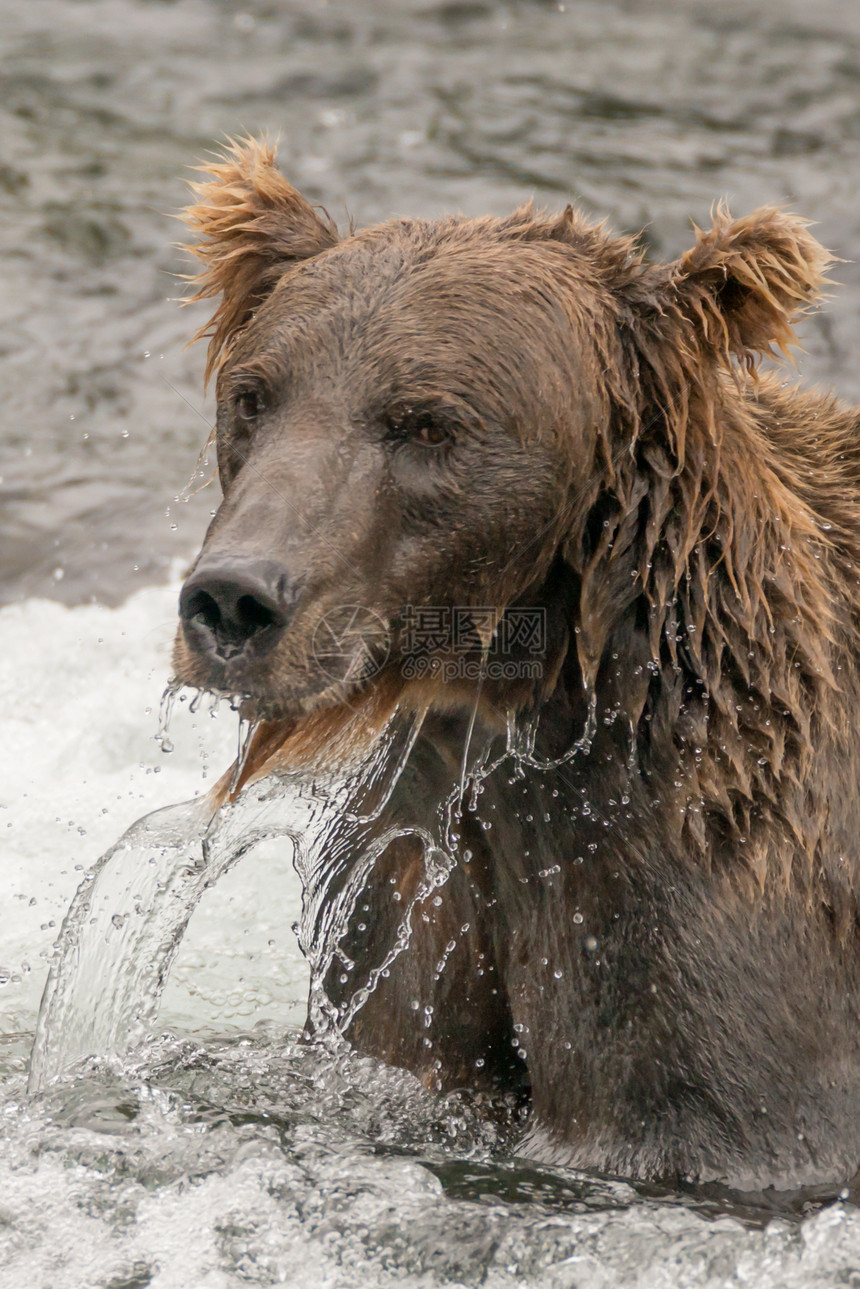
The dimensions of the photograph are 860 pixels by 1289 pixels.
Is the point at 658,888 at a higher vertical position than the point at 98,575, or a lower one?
lower

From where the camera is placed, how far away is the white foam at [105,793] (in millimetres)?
5648

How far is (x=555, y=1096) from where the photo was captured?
4.12 metres

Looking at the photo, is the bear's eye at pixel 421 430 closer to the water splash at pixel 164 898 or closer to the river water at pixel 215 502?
the water splash at pixel 164 898

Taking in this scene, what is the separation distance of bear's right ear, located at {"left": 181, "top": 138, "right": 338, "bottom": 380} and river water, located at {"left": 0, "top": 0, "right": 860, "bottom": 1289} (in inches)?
46.6

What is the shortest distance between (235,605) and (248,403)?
0.64 m

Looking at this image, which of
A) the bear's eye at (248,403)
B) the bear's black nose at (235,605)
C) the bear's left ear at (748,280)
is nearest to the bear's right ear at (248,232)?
the bear's eye at (248,403)

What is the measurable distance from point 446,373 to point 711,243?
693 millimetres

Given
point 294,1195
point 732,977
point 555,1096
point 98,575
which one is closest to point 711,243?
point 732,977

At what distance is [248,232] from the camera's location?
4.21 meters

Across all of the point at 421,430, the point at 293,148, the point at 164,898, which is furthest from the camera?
the point at 293,148

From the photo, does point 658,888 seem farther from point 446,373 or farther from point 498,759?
point 446,373

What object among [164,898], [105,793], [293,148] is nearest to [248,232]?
[164,898]

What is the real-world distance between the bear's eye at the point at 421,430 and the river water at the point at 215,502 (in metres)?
1.56

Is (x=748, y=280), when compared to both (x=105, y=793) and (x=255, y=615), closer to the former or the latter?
(x=255, y=615)
